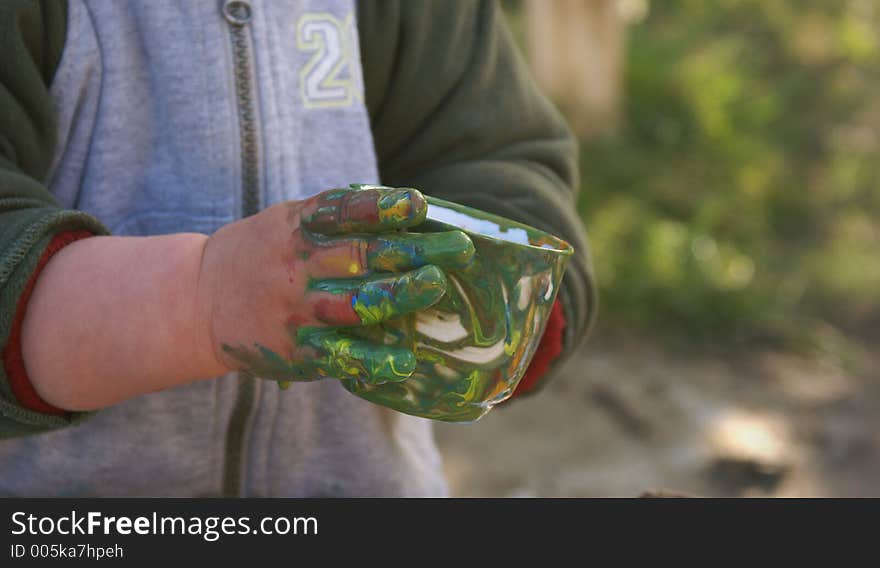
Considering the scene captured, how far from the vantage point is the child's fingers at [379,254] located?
738 millimetres

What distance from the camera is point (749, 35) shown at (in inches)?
177

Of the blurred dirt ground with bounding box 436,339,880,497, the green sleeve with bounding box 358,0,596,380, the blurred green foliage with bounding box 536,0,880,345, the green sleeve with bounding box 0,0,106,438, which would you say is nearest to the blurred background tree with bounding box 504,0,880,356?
the blurred green foliage with bounding box 536,0,880,345

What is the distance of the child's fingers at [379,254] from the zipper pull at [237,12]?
33 cm

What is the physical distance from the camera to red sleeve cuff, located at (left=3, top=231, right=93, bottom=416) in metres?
0.78

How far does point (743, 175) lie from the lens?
12.2 ft

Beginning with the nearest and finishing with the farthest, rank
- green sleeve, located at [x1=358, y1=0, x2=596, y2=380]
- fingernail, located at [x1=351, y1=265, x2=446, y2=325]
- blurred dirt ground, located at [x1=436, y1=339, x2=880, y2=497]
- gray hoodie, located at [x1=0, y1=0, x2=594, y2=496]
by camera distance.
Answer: fingernail, located at [x1=351, y1=265, x2=446, y2=325] < gray hoodie, located at [x1=0, y1=0, x2=594, y2=496] < green sleeve, located at [x1=358, y1=0, x2=596, y2=380] < blurred dirt ground, located at [x1=436, y1=339, x2=880, y2=497]

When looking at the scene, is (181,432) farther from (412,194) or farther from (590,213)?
(590,213)

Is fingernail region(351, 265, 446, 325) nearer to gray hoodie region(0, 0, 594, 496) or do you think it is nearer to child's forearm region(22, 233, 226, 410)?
child's forearm region(22, 233, 226, 410)

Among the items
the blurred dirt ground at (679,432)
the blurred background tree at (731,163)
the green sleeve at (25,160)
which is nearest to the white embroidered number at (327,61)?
the green sleeve at (25,160)

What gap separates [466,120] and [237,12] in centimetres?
28

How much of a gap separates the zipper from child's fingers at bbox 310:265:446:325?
0.29 metres

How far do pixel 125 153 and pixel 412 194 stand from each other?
1.22ft

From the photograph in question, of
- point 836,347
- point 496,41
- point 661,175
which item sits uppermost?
point 496,41
